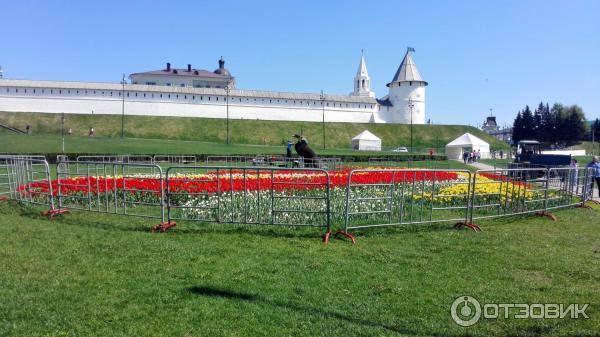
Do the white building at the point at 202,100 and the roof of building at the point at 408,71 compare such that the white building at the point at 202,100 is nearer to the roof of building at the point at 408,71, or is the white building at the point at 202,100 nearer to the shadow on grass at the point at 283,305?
the roof of building at the point at 408,71

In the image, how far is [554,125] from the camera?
87750 millimetres

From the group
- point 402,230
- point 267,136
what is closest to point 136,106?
point 267,136

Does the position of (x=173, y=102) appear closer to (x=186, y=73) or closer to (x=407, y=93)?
(x=186, y=73)

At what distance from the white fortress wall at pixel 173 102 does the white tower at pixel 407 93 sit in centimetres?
473

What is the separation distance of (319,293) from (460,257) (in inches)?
113

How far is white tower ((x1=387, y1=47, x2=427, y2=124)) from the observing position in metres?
82.0

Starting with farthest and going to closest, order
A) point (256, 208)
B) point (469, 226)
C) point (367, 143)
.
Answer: point (367, 143)
point (256, 208)
point (469, 226)

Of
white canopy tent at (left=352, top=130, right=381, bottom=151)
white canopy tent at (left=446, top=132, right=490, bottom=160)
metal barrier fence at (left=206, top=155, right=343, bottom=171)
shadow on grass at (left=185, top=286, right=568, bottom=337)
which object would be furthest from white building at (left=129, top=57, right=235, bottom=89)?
shadow on grass at (left=185, top=286, right=568, bottom=337)

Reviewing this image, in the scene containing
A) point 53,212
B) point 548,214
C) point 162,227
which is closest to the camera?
point 162,227

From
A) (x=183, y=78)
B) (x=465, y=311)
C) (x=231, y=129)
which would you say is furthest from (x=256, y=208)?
(x=183, y=78)

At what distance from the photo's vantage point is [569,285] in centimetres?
523

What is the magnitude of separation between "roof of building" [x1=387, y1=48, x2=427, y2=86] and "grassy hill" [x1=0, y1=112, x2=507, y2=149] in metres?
11.0

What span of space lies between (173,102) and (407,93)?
4534 centimetres

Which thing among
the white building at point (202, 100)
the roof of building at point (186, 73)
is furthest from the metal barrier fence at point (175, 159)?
the roof of building at point (186, 73)
